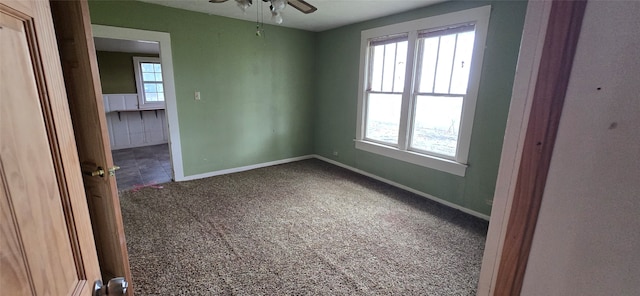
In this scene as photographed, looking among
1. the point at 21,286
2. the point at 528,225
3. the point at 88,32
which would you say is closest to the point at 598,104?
the point at 528,225

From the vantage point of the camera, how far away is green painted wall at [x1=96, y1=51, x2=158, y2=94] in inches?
213

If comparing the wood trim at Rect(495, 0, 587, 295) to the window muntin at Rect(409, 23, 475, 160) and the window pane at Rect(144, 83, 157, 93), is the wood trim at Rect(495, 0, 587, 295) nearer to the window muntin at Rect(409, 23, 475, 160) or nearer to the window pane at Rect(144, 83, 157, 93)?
the window muntin at Rect(409, 23, 475, 160)

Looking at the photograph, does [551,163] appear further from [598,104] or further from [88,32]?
[88,32]

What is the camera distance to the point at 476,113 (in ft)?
8.98

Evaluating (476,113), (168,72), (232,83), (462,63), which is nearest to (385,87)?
(462,63)

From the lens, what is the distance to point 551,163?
1.48ft

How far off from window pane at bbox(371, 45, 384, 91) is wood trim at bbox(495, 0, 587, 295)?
3.41 metres

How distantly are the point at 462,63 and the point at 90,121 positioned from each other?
3098 millimetres

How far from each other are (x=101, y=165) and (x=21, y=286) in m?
0.82

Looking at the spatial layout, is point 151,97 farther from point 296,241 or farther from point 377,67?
point 296,241

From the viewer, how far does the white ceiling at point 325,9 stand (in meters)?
2.93

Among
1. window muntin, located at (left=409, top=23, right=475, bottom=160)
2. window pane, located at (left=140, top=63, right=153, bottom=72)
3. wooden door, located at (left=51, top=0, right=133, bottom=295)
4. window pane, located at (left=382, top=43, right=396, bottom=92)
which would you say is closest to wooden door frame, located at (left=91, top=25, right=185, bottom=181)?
wooden door, located at (left=51, top=0, right=133, bottom=295)

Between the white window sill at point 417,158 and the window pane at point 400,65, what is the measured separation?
83 centimetres

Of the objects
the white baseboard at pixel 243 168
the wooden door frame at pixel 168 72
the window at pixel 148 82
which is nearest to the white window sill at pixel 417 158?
the white baseboard at pixel 243 168
